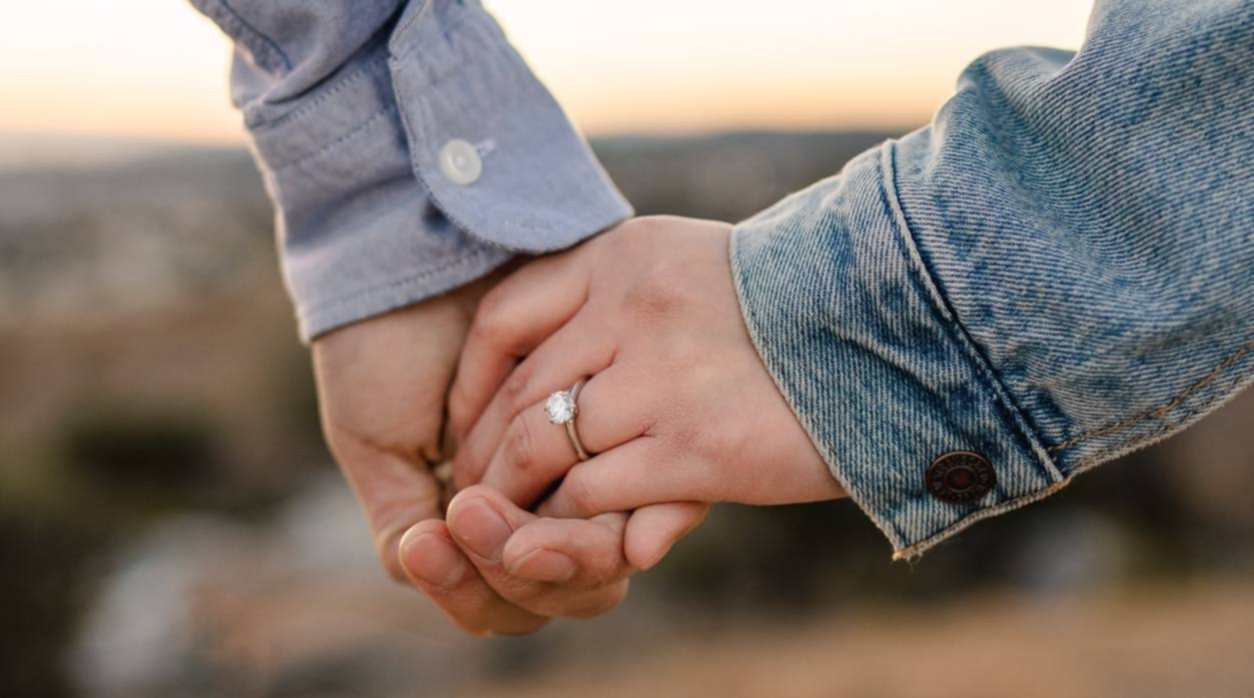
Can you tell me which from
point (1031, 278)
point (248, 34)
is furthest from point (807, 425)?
point (248, 34)

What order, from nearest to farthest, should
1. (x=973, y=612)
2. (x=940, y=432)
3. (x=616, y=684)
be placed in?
1. (x=940, y=432)
2. (x=616, y=684)
3. (x=973, y=612)

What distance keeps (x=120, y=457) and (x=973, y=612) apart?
5192 millimetres

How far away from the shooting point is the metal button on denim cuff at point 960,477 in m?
1.33

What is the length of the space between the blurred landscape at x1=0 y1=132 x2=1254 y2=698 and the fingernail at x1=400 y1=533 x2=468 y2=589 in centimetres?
367

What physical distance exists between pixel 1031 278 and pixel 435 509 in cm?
107

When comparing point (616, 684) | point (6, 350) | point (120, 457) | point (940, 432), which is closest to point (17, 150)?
point (6, 350)

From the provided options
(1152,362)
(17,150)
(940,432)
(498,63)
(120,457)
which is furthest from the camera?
(17,150)

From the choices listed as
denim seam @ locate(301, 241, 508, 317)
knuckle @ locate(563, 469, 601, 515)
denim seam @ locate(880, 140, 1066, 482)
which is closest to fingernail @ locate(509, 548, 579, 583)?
knuckle @ locate(563, 469, 601, 515)

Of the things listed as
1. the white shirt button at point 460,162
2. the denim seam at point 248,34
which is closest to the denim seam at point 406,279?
the white shirt button at point 460,162

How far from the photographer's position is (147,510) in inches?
245

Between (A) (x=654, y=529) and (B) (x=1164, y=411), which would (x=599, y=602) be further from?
(B) (x=1164, y=411)

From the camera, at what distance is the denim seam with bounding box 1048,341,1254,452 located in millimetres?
1217

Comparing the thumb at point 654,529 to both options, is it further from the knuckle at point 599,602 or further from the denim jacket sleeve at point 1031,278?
the denim jacket sleeve at point 1031,278

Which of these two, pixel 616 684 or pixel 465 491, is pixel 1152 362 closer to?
pixel 465 491
